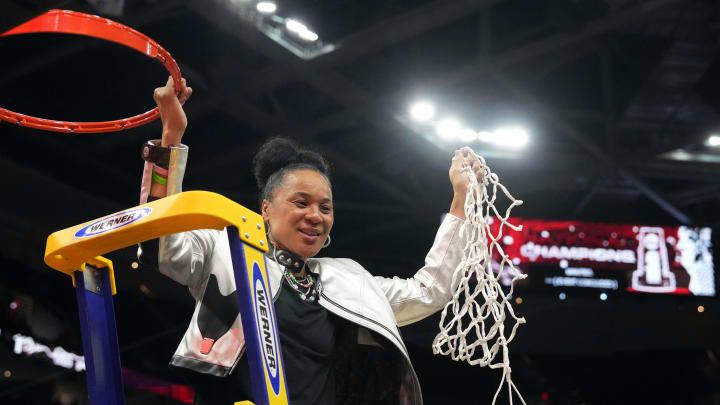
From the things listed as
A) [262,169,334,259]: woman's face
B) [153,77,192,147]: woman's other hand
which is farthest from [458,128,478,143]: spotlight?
[153,77,192,147]: woman's other hand

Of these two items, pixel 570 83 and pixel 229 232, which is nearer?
pixel 229 232

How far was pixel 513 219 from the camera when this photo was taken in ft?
28.0

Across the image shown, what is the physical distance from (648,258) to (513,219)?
1434mm

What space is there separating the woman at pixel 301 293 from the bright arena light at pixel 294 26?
4058mm

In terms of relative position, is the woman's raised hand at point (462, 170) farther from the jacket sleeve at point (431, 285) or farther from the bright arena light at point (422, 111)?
the bright arena light at point (422, 111)

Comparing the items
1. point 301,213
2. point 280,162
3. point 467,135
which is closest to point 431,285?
point 301,213

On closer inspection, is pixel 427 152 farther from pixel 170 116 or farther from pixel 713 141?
pixel 170 116

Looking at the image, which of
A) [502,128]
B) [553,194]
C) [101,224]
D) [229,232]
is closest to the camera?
[229,232]

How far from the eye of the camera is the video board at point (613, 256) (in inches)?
333

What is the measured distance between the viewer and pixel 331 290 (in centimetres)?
220

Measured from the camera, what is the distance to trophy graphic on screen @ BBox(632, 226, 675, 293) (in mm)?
8539

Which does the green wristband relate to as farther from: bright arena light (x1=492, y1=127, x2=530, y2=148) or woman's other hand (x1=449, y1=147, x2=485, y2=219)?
bright arena light (x1=492, y1=127, x2=530, y2=148)

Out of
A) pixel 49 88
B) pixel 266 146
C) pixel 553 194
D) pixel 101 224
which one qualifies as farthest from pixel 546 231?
pixel 101 224

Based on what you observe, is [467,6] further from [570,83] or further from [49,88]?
[49,88]
